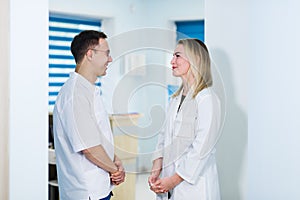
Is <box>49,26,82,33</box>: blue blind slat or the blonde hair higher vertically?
<box>49,26,82,33</box>: blue blind slat

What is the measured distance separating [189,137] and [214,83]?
0.36 meters

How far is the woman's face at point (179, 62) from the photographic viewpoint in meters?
1.53

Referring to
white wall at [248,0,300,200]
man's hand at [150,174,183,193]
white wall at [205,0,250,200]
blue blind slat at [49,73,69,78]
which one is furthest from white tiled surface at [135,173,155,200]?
blue blind slat at [49,73,69,78]

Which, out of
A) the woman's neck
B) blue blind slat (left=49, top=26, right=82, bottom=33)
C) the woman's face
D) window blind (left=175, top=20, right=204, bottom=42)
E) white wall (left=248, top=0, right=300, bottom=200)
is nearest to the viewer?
the woman's face

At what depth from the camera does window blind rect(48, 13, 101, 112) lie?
3502 millimetres

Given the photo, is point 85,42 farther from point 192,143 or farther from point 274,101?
point 274,101

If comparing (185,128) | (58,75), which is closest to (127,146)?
(185,128)

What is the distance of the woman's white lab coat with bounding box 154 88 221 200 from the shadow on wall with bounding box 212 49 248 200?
28 cm

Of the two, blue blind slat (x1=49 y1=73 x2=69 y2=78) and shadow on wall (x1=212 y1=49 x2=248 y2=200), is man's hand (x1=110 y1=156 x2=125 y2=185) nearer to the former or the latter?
shadow on wall (x1=212 y1=49 x2=248 y2=200)

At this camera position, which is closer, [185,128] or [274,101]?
[185,128]

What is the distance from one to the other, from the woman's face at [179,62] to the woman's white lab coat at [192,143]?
0.12 m

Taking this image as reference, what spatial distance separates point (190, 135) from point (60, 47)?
223 centimetres

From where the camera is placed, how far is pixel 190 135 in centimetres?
163

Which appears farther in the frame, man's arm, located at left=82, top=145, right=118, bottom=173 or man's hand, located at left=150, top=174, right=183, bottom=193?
man's hand, located at left=150, top=174, right=183, bottom=193
